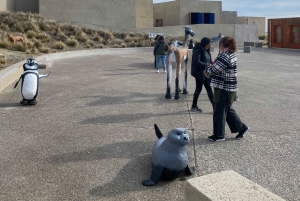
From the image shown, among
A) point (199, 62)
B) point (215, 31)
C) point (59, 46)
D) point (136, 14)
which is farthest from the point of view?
point (215, 31)

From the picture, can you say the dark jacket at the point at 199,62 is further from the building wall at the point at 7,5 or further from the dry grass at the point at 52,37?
the building wall at the point at 7,5

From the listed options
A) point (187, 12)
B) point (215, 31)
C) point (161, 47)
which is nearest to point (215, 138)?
point (161, 47)

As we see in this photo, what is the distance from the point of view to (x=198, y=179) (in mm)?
3496

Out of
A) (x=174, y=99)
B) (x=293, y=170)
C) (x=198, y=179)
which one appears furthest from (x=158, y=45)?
(x=198, y=179)

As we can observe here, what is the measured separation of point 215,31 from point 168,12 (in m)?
8.87

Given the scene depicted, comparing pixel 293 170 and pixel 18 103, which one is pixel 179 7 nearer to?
pixel 18 103

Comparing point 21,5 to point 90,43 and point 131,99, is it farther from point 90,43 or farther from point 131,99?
point 131,99

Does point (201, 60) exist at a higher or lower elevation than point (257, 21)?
lower

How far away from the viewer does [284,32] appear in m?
34.1

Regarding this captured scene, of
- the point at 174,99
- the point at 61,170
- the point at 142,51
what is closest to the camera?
the point at 61,170

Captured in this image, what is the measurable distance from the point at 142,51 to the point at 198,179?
25.4 m

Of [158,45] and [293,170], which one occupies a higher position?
[158,45]

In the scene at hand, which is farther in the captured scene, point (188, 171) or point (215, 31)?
point (215, 31)

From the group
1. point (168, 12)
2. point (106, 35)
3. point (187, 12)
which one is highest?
point (168, 12)
